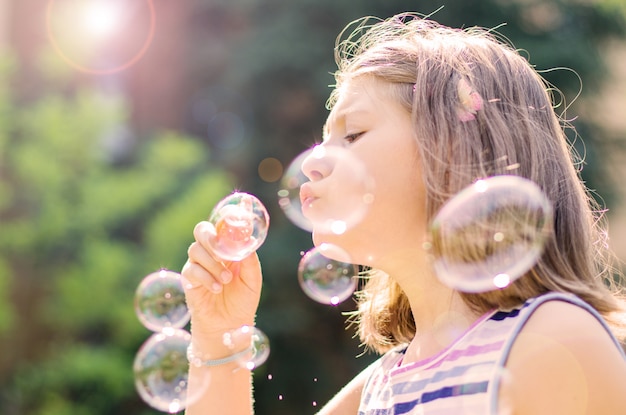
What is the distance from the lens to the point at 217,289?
56.3 inches

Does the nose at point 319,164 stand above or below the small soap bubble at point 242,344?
above

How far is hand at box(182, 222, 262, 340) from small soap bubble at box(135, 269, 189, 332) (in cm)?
38

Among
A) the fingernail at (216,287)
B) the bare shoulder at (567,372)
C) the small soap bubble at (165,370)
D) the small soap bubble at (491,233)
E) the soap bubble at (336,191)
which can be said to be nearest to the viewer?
the bare shoulder at (567,372)

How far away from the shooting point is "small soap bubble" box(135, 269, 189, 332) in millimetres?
1877

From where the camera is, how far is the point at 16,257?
670cm

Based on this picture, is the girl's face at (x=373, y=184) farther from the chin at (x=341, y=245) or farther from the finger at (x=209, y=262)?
the finger at (x=209, y=262)

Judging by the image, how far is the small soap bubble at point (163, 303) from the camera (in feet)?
6.16

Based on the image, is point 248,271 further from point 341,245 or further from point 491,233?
point 491,233

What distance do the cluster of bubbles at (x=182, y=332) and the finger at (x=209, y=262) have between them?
33mm

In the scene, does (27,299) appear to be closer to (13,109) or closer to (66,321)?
(66,321)

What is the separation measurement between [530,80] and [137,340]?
5522 mm

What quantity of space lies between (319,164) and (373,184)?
0.12m

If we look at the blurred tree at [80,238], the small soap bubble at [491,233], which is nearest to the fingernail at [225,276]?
the small soap bubble at [491,233]

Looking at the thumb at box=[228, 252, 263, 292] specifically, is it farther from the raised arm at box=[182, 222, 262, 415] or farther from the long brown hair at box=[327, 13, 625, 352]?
the long brown hair at box=[327, 13, 625, 352]
